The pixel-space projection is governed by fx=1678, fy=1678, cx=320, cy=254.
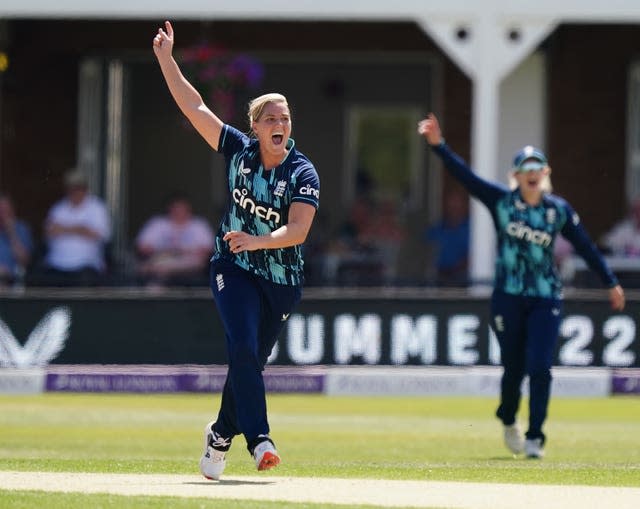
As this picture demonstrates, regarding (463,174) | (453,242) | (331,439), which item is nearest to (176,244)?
(453,242)

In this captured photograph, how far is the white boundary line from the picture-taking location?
691 cm

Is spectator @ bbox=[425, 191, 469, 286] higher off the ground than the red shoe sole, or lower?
higher

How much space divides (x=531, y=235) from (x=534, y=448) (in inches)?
50.3

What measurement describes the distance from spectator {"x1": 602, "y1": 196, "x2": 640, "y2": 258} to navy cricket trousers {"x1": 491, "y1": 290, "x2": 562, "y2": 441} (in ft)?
17.5

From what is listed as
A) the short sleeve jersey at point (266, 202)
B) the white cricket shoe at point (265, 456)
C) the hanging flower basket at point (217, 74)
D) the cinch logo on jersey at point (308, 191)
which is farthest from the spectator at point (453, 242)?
the white cricket shoe at point (265, 456)

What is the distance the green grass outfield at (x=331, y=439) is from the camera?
27.4 ft

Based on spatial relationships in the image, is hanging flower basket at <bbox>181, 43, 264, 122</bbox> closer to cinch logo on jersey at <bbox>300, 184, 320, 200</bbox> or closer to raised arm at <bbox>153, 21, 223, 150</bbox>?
raised arm at <bbox>153, 21, 223, 150</bbox>

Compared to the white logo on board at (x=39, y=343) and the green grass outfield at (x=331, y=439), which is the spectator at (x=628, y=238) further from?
the white logo on board at (x=39, y=343)

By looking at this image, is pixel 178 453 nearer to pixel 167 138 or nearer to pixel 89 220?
pixel 89 220

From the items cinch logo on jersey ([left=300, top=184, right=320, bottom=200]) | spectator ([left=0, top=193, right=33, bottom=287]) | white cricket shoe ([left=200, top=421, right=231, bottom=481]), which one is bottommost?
white cricket shoe ([left=200, top=421, right=231, bottom=481])

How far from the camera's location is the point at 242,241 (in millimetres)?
7211

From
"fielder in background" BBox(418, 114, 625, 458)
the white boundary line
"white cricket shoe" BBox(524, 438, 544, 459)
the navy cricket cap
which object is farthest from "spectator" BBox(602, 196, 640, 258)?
the white boundary line

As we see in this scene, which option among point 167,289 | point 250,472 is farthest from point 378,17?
point 250,472

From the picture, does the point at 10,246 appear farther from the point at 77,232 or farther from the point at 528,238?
the point at 528,238
